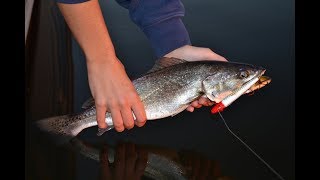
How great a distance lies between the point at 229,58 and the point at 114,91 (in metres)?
1.05

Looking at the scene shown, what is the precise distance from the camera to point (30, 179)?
133 cm

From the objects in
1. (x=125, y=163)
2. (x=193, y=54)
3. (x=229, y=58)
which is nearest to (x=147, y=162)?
(x=125, y=163)

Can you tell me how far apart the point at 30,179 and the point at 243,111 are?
98 centimetres

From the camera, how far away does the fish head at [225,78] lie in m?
1.51

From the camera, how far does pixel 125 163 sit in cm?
145

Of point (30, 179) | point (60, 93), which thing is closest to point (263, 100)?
point (60, 93)

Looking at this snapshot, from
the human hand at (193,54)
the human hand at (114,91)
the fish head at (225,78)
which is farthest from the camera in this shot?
the human hand at (193,54)

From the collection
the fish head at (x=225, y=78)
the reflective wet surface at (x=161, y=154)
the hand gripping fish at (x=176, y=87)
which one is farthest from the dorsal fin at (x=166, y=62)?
the reflective wet surface at (x=161, y=154)

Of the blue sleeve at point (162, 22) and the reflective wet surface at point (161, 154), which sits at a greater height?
the blue sleeve at point (162, 22)

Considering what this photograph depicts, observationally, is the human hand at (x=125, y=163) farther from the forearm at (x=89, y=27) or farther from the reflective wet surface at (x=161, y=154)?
the forearm at (x=89, y=27)

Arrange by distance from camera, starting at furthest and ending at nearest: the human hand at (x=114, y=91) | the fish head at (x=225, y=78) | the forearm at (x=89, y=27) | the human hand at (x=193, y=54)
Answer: the human hand at (x=193, y=54), the fish head at (x=225, y=78), the human hand at (x=114, y=91), the forearm at (x=89, y=27)

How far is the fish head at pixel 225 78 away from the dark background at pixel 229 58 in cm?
24

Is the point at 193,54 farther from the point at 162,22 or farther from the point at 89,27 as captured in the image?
the point at 89,27

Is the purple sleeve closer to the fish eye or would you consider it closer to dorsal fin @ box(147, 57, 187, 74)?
dorsal fin @ box(147, 57, 187, 74)
